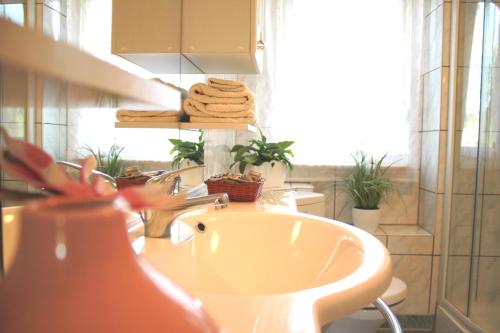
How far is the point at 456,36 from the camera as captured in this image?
212cm

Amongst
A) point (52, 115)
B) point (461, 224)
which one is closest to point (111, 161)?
point (52, 115)

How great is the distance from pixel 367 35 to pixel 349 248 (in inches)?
77.7

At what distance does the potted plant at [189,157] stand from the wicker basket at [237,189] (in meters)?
0.08

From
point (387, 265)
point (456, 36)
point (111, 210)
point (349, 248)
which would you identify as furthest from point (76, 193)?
point (456, 36)

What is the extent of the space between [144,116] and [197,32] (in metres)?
0.74

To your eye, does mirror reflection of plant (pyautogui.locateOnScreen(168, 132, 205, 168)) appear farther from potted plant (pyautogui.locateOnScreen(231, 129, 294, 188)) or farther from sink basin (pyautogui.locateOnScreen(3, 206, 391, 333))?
potted plant (pyautogui.locateOnScreen(231, 129, 294, 188))

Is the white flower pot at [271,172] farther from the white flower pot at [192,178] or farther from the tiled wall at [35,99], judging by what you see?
the tiled wall at [35,99]

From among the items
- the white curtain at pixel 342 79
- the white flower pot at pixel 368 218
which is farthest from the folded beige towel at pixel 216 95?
the white flower pot at pixel 368 218

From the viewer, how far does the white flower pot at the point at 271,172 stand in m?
1.89

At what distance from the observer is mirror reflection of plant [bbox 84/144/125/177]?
72 centimetres

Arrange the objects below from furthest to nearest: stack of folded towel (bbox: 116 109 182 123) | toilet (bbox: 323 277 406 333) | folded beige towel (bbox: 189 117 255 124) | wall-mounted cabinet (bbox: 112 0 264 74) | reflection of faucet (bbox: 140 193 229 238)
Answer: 1. toilet (bbox: 323 277 406 333)
2. folded beige towel (bbox: 189 117 255 124)
3. wall-mounted cabinet (bbox: 112 0 264 74)
4. reflection of faucet (bbox: 140 193 229 238)
5. stack of folded towel (bbox: 116 109 182 123)

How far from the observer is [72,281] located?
207mm

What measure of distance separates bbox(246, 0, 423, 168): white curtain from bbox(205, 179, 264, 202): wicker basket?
1087mm

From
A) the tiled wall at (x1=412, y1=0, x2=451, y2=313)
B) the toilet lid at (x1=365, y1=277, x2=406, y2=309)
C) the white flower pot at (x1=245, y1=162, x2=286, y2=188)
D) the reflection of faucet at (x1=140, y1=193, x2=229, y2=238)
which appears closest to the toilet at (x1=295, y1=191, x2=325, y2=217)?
the white flower pot at (x1=245, y1=162, x2=286, y2=188)
